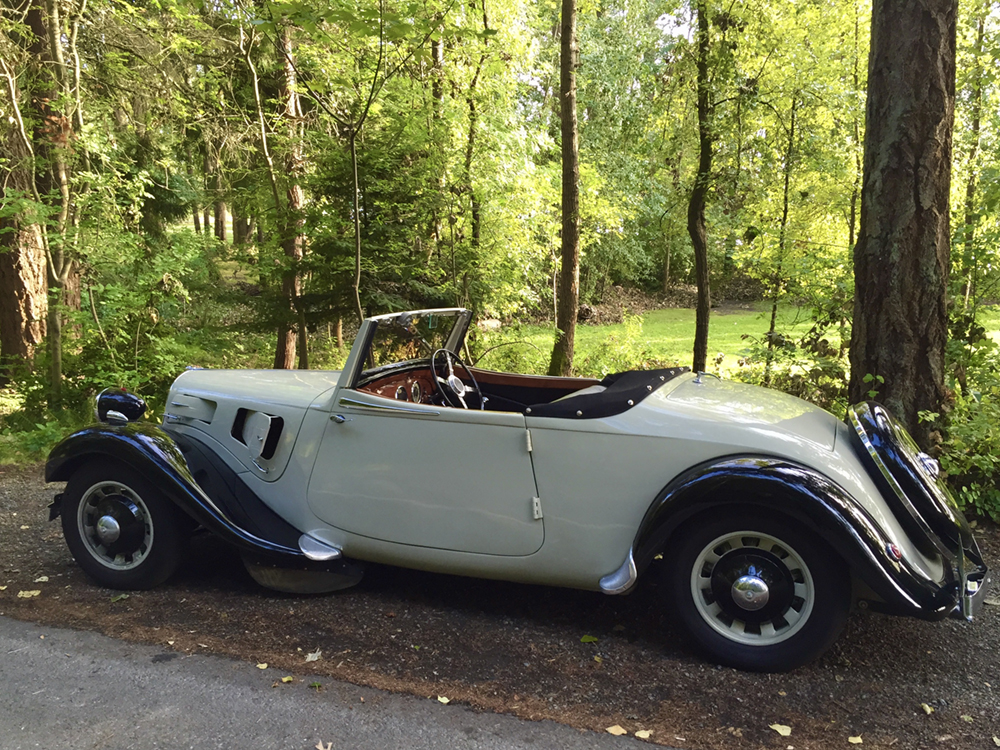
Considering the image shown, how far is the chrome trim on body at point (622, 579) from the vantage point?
3.07 m

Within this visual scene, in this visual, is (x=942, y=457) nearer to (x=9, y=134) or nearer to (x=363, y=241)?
(x=363, y=241)

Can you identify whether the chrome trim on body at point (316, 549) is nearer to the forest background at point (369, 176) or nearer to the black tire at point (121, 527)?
the black tire at point (121, 527)

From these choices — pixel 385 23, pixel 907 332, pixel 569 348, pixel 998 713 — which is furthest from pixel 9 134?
pixel 998 713

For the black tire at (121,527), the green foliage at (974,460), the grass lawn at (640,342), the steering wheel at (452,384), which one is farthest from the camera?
the grass lawn at (640,342)

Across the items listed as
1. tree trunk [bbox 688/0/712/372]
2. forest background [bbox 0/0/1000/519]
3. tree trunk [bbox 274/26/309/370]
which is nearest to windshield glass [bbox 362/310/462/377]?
forest background [bbox 0/0/1000/519]

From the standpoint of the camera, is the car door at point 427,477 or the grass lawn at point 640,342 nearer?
the car door at point 427,477

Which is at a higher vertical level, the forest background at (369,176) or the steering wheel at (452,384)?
the forest background at (369,176)

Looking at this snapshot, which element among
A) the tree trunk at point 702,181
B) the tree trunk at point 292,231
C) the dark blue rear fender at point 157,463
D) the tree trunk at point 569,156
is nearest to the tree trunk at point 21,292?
the tree trunk at point 292,231

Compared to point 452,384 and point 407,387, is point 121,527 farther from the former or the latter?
point 452,384

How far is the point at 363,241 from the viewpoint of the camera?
847cm

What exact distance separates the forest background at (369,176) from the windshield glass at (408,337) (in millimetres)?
3141

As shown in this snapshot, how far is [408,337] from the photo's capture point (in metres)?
4.23

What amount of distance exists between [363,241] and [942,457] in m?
6.37

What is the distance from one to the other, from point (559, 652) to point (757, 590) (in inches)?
37.0
